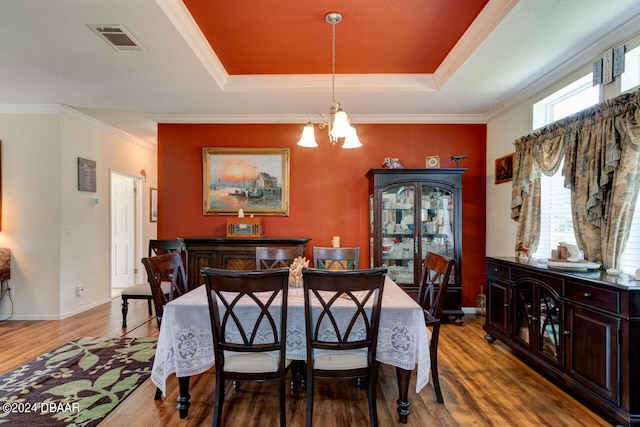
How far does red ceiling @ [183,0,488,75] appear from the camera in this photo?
90.7 inches

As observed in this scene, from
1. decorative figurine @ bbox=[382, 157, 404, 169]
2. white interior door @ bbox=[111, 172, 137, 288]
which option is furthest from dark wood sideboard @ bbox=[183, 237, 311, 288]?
white interior door @ bbox=[111, 172, 137, 288]

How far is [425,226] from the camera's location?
12.8ft

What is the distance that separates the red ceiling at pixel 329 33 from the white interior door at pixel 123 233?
11.7ft

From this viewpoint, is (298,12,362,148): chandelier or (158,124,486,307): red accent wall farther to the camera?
(158,124,486,307): red accent wall

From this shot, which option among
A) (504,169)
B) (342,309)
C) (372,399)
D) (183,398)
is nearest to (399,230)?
(504,169)

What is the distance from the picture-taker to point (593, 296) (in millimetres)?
2029

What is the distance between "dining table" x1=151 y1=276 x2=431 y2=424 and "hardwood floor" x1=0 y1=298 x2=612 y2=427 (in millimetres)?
331

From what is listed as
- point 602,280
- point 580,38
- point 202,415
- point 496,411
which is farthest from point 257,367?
point 580,38

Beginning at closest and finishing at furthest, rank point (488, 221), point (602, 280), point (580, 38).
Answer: point (602, 280) < point (580, 38) < point (488, 221)

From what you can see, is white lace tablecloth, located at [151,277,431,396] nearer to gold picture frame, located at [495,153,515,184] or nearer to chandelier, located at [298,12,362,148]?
chandelier, located at [298,12,362,148]

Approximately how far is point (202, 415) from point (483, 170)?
4150mm

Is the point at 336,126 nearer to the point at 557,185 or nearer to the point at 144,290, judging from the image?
→ the point at 557,185

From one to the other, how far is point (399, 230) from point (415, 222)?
215 mm

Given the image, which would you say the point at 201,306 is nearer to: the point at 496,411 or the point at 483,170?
the point at 496,411
